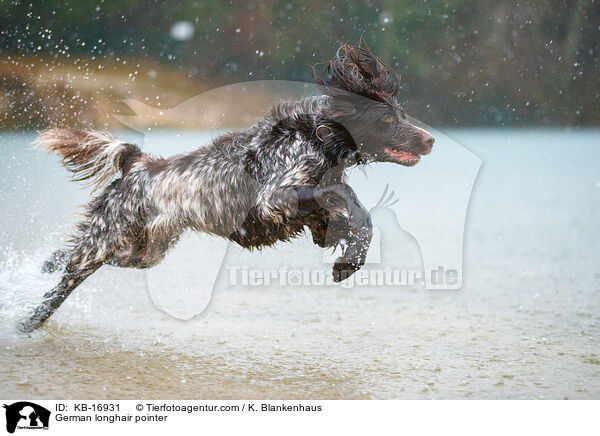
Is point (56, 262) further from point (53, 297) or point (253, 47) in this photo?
point (253, 47)

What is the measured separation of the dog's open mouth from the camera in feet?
8.20

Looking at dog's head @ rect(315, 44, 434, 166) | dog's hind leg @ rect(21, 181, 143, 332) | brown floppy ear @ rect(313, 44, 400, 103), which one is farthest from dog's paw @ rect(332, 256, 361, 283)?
dog's hind leg @ rect(21, 181, 143, 332)

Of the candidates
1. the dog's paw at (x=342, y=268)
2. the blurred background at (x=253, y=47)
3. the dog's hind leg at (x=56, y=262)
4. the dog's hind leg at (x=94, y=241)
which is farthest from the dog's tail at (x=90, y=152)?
the blurred background at (x=253, y=47)

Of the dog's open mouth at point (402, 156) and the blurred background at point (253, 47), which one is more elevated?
the blurred background at point (253, 47)

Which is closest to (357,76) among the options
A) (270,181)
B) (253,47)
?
(270,181)

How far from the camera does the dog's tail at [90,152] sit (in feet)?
8.79

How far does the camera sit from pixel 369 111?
97.3 inches

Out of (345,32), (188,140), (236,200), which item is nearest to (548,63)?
(345,32)

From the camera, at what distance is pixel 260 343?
8.66 ft
